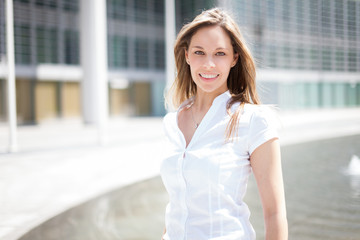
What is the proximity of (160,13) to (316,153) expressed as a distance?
28.2 meters

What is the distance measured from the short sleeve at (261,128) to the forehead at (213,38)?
37cm

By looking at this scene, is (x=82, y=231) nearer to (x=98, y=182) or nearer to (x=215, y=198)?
(x=98, y=182)

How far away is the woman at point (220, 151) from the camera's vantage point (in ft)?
5.28

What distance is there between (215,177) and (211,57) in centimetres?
56

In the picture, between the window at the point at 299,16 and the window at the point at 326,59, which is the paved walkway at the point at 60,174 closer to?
the window at the point at 299,16

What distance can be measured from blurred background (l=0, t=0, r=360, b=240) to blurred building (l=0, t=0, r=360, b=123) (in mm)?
103

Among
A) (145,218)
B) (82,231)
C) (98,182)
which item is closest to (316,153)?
(98,182)

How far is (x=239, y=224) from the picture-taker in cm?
170

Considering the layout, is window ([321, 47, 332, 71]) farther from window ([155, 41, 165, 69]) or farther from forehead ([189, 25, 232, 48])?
forehead ([189, 25, 232, 48])

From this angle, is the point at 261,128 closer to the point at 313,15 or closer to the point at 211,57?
the point at 211,57

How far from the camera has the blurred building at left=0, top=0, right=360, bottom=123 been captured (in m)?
28.5

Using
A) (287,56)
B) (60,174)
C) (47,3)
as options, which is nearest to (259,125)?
(60,174)

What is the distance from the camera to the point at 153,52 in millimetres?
36875

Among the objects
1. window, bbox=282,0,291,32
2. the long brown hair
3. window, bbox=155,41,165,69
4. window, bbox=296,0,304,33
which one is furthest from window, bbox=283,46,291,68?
the long brown hair
